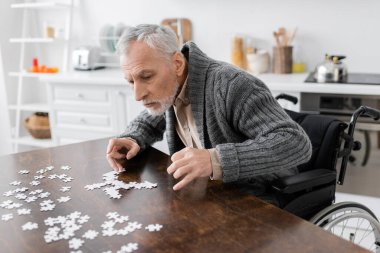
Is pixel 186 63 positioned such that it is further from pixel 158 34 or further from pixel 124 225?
pixel 124 225

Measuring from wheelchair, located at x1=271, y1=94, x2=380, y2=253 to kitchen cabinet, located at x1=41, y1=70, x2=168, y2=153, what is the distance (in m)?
1.65

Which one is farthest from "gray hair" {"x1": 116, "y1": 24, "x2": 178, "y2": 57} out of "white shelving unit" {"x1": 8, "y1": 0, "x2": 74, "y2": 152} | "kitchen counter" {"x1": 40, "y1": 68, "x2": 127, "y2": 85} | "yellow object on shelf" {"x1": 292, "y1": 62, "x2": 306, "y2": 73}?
"white shelving unit" {"x1": 8, "y1": 0, "x2": 74, "y2": 152}

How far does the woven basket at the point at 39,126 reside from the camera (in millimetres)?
3875

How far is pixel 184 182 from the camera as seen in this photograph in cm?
119

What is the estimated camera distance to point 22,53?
13.1 ft

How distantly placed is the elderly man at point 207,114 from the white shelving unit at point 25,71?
247cm

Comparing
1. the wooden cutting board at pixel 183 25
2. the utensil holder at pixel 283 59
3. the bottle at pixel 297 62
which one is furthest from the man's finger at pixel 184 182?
the wooden cutting board at pixel 183 25

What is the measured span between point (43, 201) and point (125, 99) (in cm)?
205

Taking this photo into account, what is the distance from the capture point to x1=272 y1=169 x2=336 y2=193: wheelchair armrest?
4.43ft

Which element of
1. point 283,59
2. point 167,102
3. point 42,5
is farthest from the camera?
point 42,5

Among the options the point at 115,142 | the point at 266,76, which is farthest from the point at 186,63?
the point at 266,76

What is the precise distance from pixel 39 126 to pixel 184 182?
3110 millimetres

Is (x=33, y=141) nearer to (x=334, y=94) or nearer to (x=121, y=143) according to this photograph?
(x=121, y=143)

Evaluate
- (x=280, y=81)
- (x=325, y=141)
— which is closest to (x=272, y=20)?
(x=280, y=81)
